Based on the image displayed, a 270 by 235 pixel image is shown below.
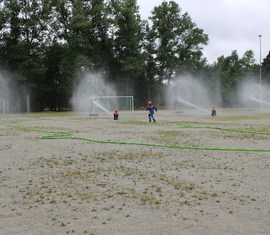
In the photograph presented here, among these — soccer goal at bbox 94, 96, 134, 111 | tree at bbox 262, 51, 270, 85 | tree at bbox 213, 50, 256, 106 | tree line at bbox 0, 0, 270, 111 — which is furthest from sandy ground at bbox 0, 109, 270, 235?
tree at bbox 262, 51, 270, 85

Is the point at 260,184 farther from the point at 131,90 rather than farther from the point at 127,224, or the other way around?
the point at 131,90

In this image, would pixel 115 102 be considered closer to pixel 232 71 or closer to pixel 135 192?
pixel 232 71

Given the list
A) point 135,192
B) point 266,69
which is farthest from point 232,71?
point 135,192

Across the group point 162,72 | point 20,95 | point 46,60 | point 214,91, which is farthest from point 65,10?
point 214,91

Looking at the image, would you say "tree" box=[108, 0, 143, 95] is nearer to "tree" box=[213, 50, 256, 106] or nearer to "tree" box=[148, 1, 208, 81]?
"tree" box=[148, 1, 208, 81]

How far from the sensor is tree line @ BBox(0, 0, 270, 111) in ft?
185

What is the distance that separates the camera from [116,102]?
54344 millimetres

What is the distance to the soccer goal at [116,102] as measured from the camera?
50.2 meters

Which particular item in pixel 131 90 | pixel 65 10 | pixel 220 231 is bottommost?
pixel 220 231

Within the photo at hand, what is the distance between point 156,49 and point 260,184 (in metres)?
62.4

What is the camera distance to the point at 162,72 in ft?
225

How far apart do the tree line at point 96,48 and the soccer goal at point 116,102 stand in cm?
619

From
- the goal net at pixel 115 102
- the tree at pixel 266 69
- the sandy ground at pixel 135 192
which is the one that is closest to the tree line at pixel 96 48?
the goal net at pixel 115 102

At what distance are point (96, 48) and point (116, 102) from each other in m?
12.6
